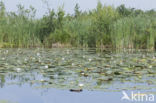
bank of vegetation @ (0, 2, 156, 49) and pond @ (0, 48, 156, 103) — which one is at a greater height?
bank of vegetation @ (0, 2, 156, 49)

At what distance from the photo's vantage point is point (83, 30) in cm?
1939

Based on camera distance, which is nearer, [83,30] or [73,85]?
[73,85]

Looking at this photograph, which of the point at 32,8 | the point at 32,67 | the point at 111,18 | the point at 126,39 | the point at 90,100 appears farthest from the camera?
the point at 32,8

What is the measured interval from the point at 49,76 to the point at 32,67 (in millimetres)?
1609

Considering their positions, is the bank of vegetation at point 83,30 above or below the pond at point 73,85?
above

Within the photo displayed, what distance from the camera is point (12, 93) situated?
221 inches

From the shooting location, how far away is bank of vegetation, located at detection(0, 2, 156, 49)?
17.5m

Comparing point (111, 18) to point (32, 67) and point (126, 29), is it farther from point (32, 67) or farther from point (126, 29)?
point (32, 67)

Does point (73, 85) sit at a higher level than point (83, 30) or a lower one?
lower

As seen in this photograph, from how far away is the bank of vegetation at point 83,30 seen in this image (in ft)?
57.3

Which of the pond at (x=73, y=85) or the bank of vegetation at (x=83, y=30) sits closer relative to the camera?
the pond at (x=73, y=85)

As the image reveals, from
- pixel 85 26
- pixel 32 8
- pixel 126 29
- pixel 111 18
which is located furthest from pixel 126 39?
pixel 32 8

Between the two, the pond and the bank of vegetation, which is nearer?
the pond

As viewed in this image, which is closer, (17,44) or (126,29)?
(126,29)
